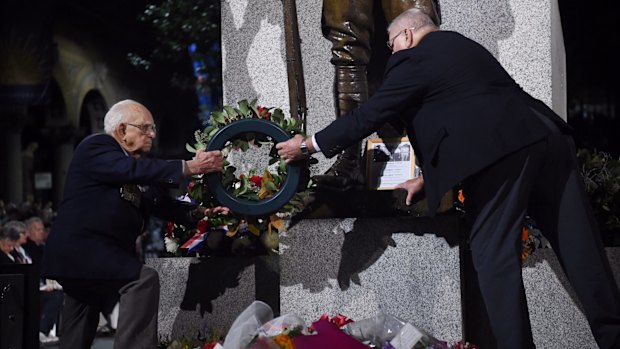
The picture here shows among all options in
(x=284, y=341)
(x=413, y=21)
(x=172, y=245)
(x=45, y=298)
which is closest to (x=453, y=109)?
(x=413, y=21)

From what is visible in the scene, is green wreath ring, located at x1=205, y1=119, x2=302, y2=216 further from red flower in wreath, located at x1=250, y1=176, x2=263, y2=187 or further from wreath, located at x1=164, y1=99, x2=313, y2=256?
red flower in wreath, located at x1=250, y1=176, x2=263, y2=187

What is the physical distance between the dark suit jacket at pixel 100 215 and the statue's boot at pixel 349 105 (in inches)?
42.5

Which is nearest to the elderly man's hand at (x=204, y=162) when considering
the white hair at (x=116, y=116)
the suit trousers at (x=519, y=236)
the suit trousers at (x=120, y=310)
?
the white hair at (x=116, y=116)

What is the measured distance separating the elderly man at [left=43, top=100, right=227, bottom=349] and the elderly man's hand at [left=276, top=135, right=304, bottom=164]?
1.31 ft

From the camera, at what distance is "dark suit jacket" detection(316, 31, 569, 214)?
415cm

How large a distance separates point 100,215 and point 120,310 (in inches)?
19.5

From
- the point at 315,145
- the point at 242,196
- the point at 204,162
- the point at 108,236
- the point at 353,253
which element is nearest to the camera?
the point at 315,145

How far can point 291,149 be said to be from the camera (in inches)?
195

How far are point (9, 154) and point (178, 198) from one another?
20.1 metres

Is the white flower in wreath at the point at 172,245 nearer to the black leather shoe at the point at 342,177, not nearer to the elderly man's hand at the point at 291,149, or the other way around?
the black leather shoe at the point at 342,177

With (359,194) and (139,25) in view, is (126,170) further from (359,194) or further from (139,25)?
(139,25)

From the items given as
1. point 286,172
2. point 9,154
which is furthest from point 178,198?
point 9,154

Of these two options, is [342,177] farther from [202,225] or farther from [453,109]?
[453,109]

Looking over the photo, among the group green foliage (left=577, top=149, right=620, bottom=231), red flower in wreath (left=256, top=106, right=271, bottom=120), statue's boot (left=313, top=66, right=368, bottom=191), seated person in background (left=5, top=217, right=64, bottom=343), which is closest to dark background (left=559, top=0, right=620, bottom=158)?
seated person in background (left=5, top=217, right=64, bottom=343)
